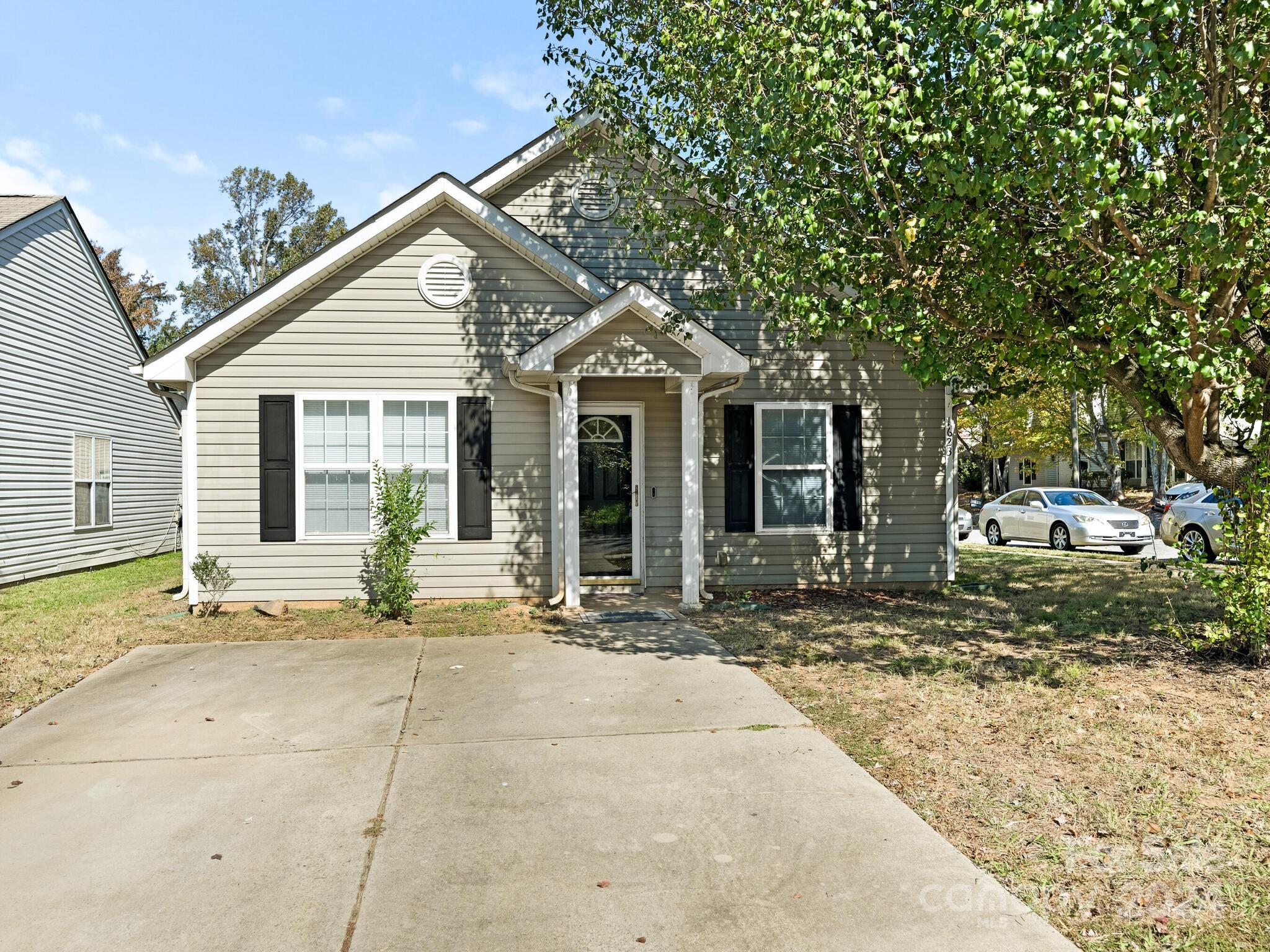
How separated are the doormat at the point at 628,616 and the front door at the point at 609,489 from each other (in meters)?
1.14

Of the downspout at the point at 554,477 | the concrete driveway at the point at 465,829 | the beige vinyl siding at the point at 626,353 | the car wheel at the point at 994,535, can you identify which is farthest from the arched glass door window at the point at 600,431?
the car wheel at the point at 994,535

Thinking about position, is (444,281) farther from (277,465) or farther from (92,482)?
(92,482)

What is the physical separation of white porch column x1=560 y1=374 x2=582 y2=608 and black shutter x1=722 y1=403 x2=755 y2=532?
2250 mm

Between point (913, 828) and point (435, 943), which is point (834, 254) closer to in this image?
point (913, 828)

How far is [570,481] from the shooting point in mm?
8953

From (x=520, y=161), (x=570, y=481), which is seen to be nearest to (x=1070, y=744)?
(x=570, y=481)

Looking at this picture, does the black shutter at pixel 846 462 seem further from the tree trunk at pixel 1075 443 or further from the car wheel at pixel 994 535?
the tree trunk at pixel 1075 443

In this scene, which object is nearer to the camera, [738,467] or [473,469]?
[473,469]

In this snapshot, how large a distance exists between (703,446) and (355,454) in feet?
13.8

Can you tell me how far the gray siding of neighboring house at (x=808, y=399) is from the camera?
10.5m

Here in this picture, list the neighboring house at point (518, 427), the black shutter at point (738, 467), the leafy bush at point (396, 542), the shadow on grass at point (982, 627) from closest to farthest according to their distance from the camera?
the shadow on grass at point (982, 627)
the leafy bush at point (396, 542)
the neighboring house at point (518, 427)
the black shutter at point (738, 467)

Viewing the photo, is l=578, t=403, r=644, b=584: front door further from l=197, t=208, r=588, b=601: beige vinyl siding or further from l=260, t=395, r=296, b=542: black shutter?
l=260, t=395, r=296, b=542: black shutter

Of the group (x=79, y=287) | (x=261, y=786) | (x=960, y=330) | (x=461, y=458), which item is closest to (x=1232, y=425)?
(x=960, y=330)

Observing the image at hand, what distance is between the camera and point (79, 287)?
559 inches
